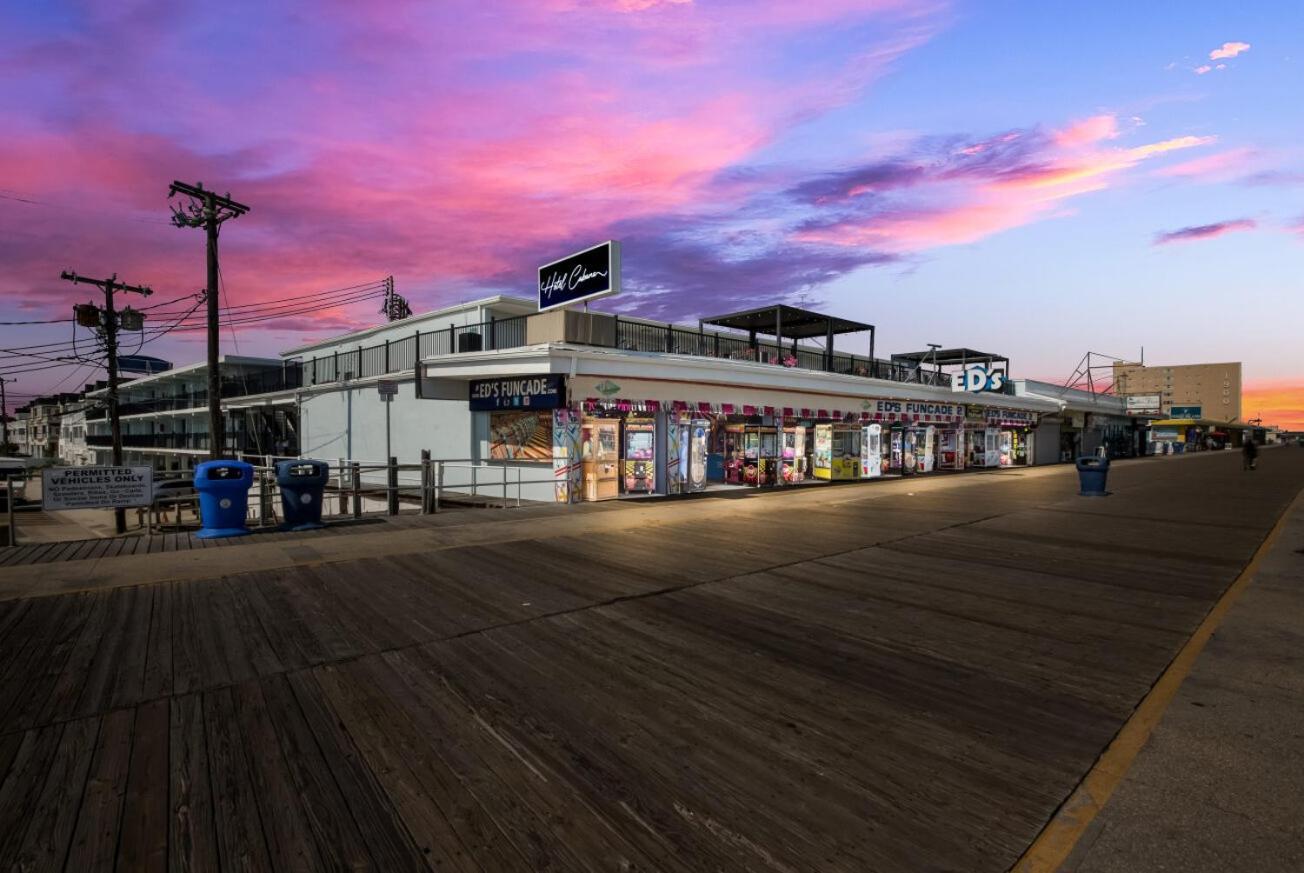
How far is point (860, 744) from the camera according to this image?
11.8ft

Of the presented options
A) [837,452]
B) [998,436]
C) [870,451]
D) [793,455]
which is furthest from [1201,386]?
[793,455]

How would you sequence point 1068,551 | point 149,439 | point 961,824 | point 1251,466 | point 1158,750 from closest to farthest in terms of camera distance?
point 961,824 → point 1158,750 → point 1068,551 → point 1251,466 → point 149,439

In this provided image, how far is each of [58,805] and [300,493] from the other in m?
8.85

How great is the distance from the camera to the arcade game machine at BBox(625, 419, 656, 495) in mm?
17297

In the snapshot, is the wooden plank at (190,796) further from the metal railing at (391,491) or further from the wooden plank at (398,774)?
the metal railing at (391,491)

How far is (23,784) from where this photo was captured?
3.18m

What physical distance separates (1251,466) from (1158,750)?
44175mm

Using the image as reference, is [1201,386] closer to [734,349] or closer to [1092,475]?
[1092,475]

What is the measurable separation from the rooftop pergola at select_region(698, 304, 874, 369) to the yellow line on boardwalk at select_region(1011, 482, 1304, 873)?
18403 millimetres

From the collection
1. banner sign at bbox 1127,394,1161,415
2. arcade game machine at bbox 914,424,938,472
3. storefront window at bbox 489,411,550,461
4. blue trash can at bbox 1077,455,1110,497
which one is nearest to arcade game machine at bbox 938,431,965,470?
arcade game machine at bbox 914,424,938,472

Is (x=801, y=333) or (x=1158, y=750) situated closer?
(x=1158, y=750)

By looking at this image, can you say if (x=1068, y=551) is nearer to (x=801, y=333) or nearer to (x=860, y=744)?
(x=860, y=744)

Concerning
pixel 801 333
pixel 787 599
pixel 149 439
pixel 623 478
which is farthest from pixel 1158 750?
pixel 149 439

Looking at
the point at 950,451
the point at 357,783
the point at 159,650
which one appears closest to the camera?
the point at 357,783
